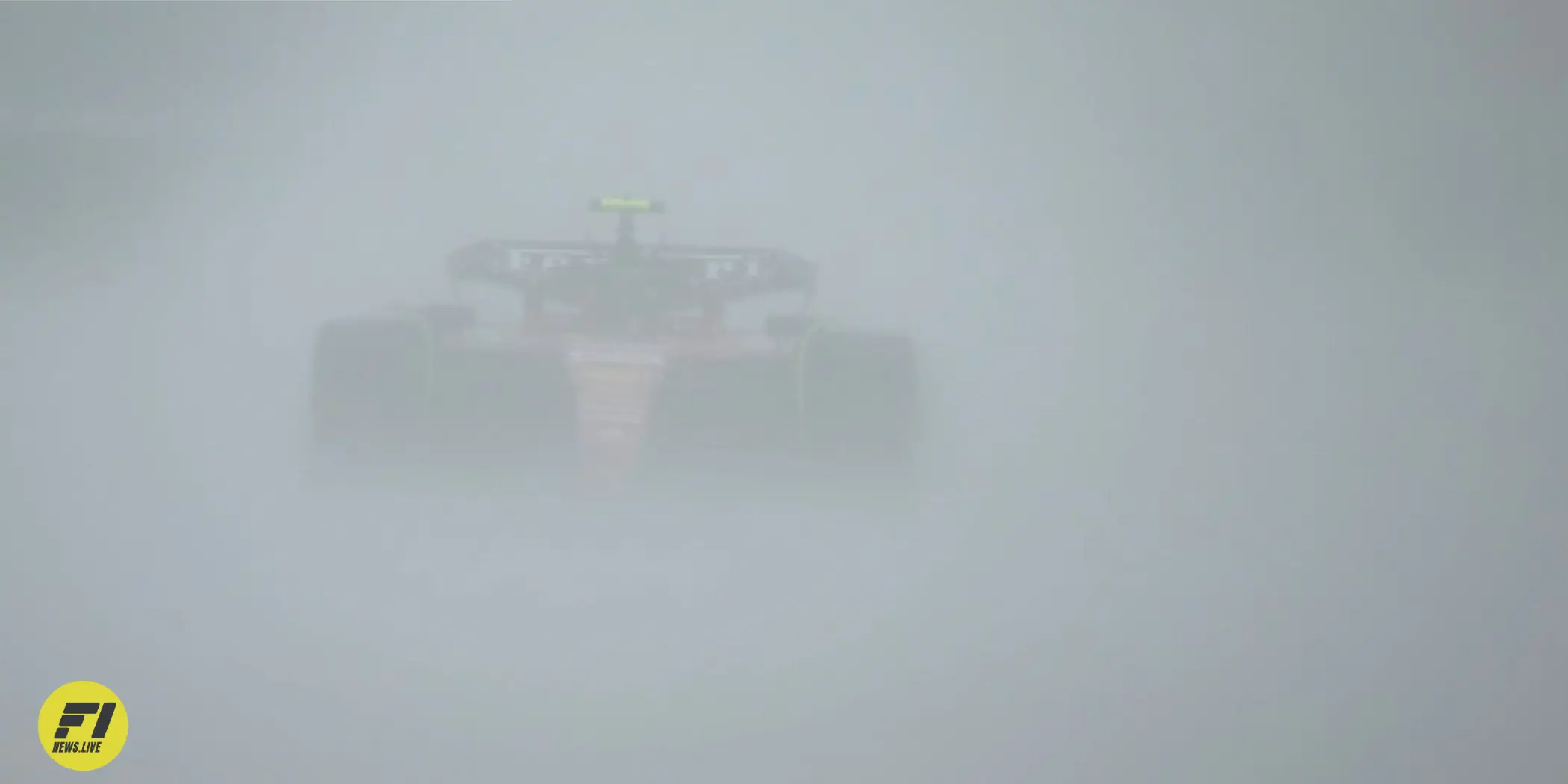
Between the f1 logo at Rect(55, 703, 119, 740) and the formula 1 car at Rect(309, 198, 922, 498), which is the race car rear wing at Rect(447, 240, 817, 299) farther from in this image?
the f1 logo at Rect(55, 703, 119, 740)

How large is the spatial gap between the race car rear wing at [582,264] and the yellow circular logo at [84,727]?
417mm

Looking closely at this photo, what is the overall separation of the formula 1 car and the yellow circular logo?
26 centimetres

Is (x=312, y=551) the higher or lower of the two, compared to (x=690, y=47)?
lower

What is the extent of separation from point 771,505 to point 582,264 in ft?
0.75

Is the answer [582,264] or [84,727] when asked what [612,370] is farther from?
[84,727]

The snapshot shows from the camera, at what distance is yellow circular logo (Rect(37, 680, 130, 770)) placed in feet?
2.39

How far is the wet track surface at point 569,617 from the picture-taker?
2.37 ft

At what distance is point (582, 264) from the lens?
0.71 meters

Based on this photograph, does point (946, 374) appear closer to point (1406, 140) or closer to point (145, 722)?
point (1406, 140)

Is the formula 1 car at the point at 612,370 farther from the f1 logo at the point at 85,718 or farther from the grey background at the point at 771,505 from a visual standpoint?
the f1 logo at the point at 85,718

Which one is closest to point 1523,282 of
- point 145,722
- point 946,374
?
point 946,374

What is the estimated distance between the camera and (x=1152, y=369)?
75cm

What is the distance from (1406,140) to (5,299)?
1099mm

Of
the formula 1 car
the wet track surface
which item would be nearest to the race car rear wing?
the formula 1 car
